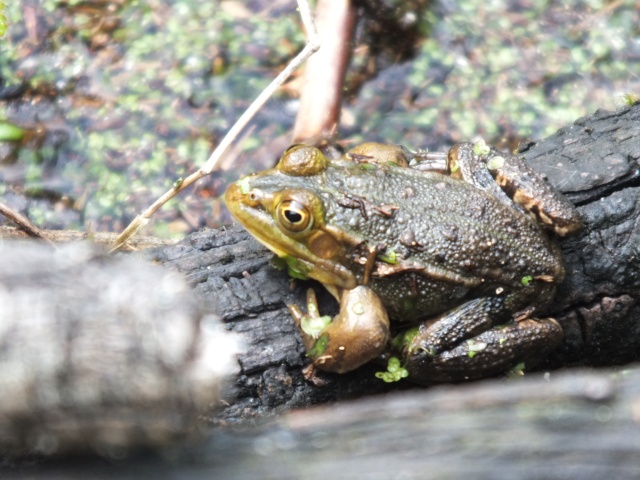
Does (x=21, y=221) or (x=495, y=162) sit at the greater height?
(x=495, y=162)

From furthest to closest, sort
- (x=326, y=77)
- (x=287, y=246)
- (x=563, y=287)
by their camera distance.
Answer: (x=326, y=77) < (x=563, y=287) < (x=287, y=246)

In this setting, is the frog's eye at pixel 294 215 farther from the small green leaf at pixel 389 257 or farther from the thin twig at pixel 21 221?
the thin twig at pixel 21 221

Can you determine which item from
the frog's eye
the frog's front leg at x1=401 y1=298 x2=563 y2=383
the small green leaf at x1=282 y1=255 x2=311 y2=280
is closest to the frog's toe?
the frog's front leg at x1=401 y1=298 x2=563 y2=383

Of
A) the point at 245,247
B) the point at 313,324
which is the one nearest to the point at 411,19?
the point at 245,247

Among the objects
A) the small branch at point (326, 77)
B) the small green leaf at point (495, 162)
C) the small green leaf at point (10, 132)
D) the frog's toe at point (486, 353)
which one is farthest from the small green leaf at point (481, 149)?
the small green leaf at point (10, 132)

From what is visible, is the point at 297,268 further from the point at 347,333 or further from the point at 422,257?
the point at 422,257

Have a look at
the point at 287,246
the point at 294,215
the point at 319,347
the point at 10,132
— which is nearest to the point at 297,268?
the point at 287,246
